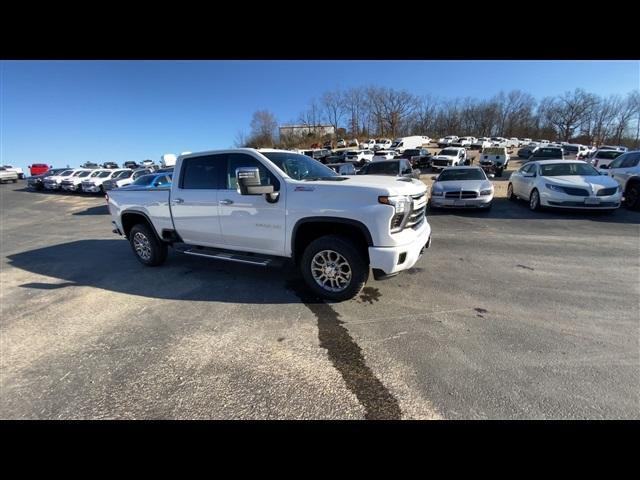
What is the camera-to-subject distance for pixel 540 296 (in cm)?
382

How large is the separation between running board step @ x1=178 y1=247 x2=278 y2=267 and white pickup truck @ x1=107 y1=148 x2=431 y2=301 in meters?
0.02

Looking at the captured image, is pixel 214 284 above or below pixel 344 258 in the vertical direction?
below

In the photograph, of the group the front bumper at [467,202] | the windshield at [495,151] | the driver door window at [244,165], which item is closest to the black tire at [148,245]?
the driver door window at [244,165]

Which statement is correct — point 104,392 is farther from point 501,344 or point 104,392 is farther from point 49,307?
point 501,344

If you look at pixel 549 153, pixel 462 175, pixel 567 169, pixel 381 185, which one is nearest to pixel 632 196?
pixel 567 169

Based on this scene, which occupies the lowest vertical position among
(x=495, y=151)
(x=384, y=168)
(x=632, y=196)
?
(x=632, y=196)

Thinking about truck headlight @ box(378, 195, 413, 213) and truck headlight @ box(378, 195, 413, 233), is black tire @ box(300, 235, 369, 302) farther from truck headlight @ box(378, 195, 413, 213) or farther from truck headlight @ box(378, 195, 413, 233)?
truck headlight @ box(378, 195, 413, 213)

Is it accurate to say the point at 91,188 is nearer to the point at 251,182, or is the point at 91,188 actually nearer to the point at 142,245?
the point at 142,245

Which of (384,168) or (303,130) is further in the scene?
(303,130)

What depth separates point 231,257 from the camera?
4340 mm

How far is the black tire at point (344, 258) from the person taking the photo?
359 centimetres

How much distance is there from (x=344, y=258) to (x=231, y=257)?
1.74 m
